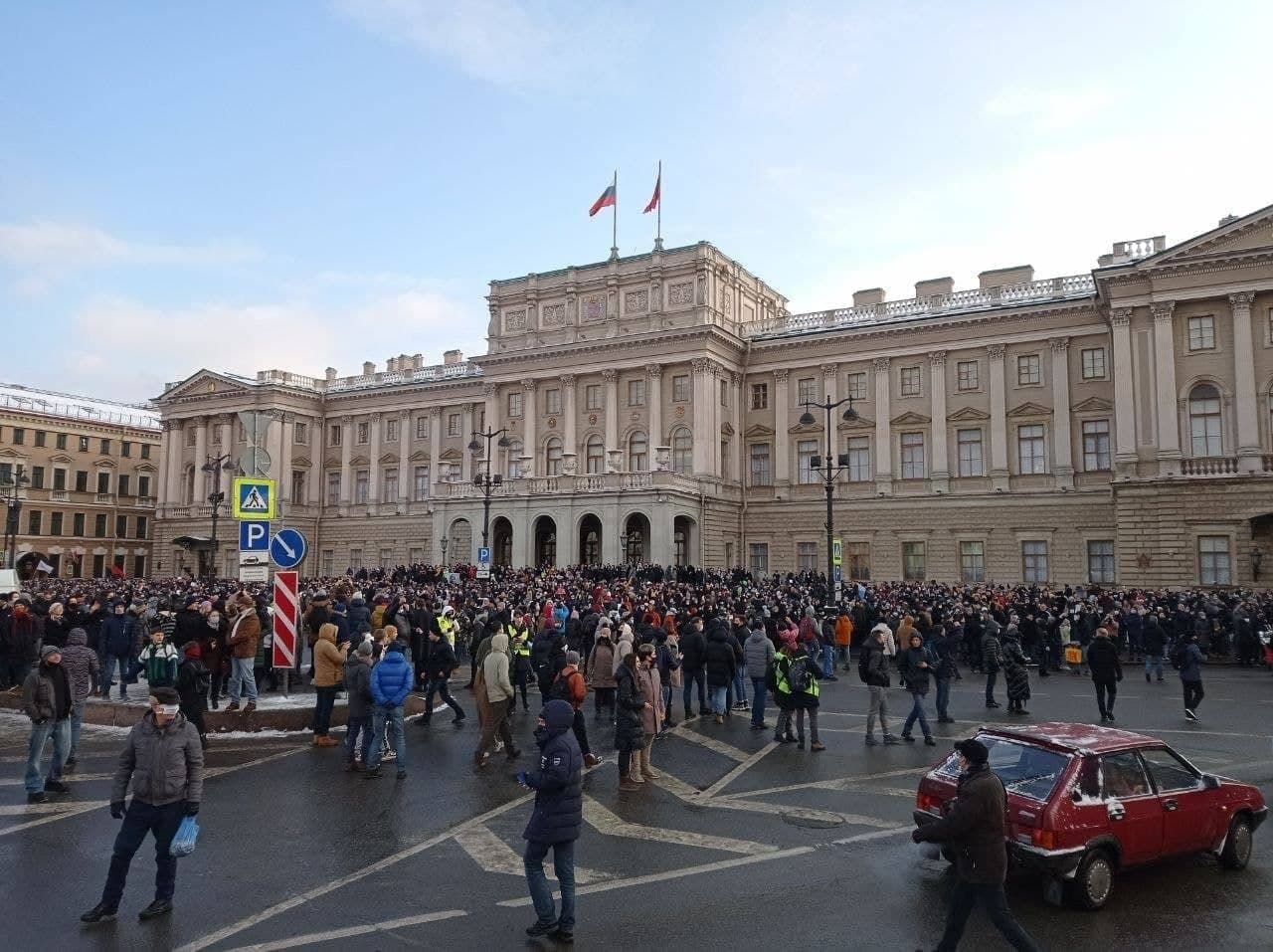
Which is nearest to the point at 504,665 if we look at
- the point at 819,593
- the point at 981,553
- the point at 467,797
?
the point at 467,797

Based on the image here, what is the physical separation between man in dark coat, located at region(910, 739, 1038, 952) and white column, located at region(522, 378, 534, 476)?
5035 centimetres

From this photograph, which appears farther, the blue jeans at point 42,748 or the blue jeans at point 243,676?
the blue jeans at point 243,676

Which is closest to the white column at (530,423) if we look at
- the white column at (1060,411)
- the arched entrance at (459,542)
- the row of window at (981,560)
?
the arched entrance at (459,542)

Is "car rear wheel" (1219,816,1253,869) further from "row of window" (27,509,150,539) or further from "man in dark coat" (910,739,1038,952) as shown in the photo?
"row of window" (27,509,150,539)

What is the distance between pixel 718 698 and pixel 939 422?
35756mm

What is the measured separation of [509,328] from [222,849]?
169 feet

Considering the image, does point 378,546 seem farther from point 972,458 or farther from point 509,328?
point 972,458

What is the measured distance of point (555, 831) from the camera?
719 centimetres

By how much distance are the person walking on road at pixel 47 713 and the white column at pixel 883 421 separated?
4359 centimetres

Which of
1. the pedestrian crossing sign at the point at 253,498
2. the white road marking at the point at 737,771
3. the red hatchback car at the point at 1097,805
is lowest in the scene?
the white road marking at the point at 737,771

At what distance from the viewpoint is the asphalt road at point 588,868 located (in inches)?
286

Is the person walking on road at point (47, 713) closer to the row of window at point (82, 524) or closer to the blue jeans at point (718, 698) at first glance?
the blue jeans at point (718, 698)

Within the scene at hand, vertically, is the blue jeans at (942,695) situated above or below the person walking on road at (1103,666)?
below

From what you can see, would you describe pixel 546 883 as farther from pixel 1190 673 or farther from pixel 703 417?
pixel 703 417
